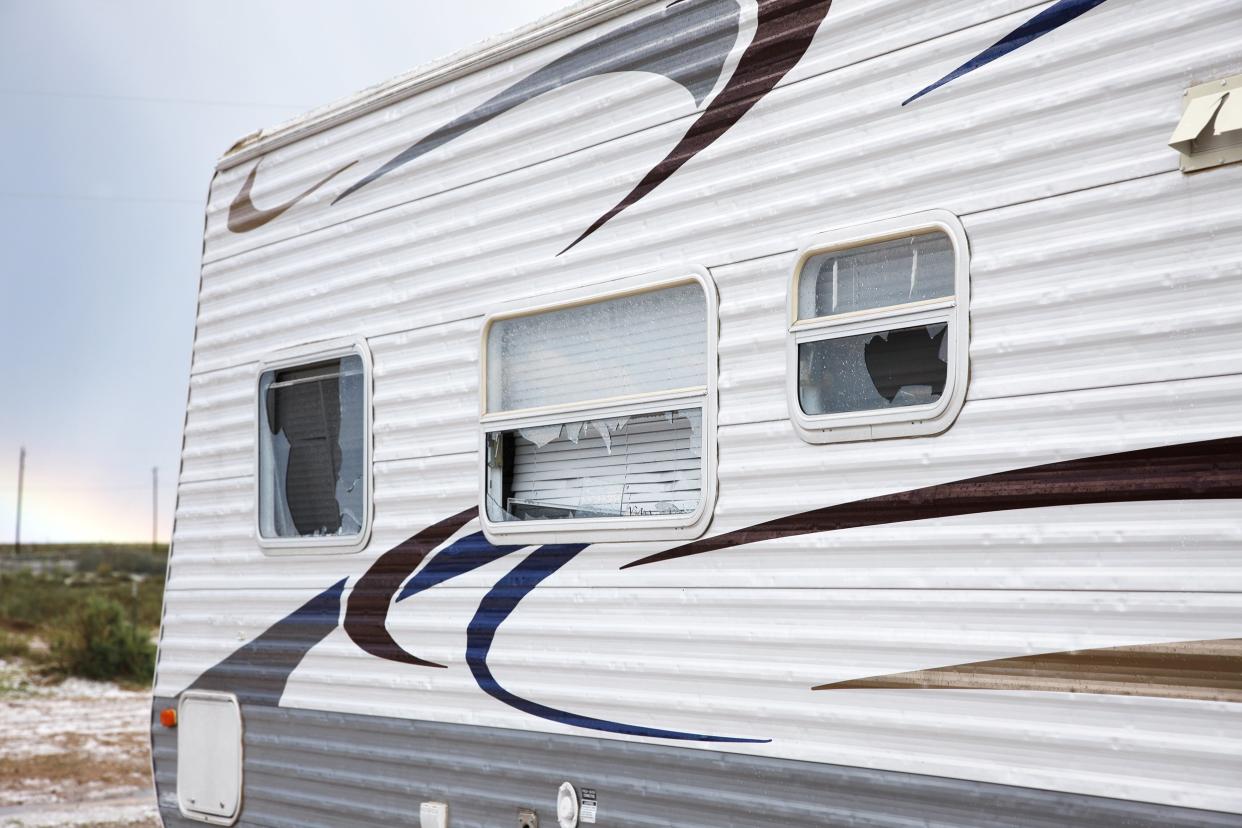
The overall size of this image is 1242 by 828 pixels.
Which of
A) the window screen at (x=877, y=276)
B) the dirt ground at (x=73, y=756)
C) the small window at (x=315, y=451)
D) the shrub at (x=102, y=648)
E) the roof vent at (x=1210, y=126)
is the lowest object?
the dirt ground at (x=73, y=756)

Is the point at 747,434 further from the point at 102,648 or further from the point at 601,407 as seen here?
the point at 102,648

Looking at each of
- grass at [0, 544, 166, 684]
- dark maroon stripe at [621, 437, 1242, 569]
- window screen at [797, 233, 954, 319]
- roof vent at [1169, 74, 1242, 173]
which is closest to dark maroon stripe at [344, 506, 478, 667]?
dark maroon stripe at [621, 437, 1242, 569]

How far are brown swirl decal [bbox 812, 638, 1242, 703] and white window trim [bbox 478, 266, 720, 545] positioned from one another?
2.48ft

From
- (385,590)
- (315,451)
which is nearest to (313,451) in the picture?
(315,451)

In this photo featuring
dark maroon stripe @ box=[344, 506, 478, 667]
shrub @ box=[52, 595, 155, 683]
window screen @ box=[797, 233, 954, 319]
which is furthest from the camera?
shrub @ box=[52, 595, 155, 683]

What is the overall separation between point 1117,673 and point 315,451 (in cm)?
296

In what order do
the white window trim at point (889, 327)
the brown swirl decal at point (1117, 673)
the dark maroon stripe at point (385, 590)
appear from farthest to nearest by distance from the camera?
the dark maroon stripe at point (385, 590), the white window trim at point (889, 327), the brown swirl decal at point (1117, 673)

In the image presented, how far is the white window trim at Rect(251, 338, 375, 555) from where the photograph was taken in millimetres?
4293

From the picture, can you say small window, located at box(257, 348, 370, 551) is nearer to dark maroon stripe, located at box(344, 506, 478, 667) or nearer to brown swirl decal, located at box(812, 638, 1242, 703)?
dark maroon stripe, located at box(344, 506, 478, 667)

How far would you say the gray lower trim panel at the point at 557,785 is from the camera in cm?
282

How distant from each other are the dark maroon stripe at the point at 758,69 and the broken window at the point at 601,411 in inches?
15.3

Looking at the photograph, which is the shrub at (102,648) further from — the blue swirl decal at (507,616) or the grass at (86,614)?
the blue swirl decal at (507,616)

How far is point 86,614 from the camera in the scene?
15.5 meters

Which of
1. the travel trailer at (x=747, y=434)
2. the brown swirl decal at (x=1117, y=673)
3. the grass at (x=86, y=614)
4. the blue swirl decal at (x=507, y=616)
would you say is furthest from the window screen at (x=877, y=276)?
the grass at (x=86, y=614)
